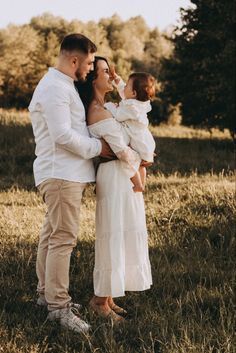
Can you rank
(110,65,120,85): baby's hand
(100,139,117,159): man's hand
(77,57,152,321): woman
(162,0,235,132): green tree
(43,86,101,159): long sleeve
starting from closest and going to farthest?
1. (43,86,101,159): long sleeve
2. (100,139,117,159): man's hand
3. (77,57,152,321): woman
4. (110,65,120,85): baby's hand
5. (162,0,235,132): green tree

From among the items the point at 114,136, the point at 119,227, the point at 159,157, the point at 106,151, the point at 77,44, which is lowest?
the point at 159,157

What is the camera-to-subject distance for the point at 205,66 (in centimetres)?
1741

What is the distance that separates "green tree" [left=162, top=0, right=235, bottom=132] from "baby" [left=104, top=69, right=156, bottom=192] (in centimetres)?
1304

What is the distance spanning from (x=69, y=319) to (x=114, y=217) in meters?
0.84

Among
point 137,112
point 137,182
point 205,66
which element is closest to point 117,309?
point 137,182

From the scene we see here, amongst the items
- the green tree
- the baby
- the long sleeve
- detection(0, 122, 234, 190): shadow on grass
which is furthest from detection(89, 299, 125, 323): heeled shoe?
the green tree

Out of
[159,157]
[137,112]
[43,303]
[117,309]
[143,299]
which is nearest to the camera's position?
[137,112]

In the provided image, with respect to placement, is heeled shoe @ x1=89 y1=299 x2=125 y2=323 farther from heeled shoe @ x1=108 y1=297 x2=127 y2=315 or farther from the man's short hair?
the man's short hair

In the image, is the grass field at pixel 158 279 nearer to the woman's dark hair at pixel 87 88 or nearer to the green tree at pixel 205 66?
the woman's dark hair at pixel 87 88

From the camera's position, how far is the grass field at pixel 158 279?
3.74 m

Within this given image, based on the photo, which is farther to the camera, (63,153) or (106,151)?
(106,151)

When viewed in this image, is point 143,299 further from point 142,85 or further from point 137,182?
point 142,85

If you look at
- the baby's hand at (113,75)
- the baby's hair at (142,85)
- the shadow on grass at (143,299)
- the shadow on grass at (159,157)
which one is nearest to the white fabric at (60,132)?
the baby's hair at (142,85)

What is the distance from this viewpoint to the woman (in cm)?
412
